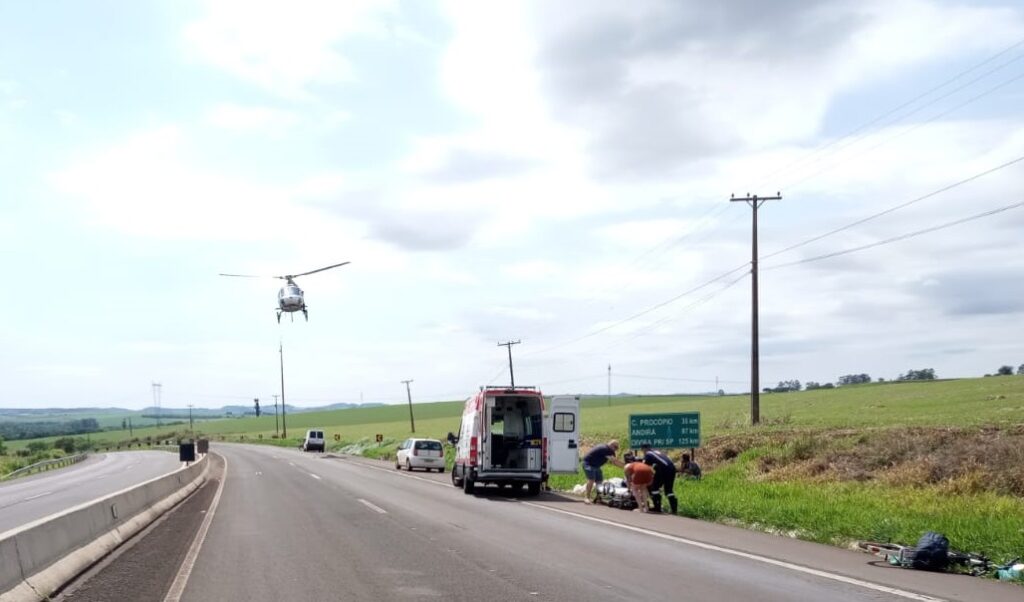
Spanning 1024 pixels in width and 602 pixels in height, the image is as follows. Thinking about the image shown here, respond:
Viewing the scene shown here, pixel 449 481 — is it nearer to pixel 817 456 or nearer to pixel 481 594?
pixel 817 456

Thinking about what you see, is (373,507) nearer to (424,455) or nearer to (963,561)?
(963,561)

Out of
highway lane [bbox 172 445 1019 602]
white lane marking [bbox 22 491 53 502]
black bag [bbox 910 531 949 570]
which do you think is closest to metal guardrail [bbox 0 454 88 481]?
white lane marking [bbox 22 491 53 502]

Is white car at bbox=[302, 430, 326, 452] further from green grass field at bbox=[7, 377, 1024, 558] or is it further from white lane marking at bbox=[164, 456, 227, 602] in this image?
white lane marking at bbox=[164, 456, 227, 602]

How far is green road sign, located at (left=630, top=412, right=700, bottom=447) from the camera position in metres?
24.5

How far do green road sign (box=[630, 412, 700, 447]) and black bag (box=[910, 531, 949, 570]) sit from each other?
42.6 ft

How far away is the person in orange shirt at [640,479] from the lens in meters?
19.5

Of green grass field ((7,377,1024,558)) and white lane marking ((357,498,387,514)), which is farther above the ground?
green grass field ((7,377,1024,558))

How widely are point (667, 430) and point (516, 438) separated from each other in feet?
14.0

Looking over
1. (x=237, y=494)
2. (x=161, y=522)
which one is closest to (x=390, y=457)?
(x=237, y=494)

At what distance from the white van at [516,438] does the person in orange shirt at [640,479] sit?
543 cm

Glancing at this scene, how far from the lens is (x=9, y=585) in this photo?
8.51m

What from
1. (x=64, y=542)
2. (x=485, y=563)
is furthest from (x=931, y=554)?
(x=64, y=542)

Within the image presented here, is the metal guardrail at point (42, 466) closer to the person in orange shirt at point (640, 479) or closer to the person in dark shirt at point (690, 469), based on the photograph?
the person in dark shirt at point (690, 469)

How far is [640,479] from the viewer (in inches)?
770
